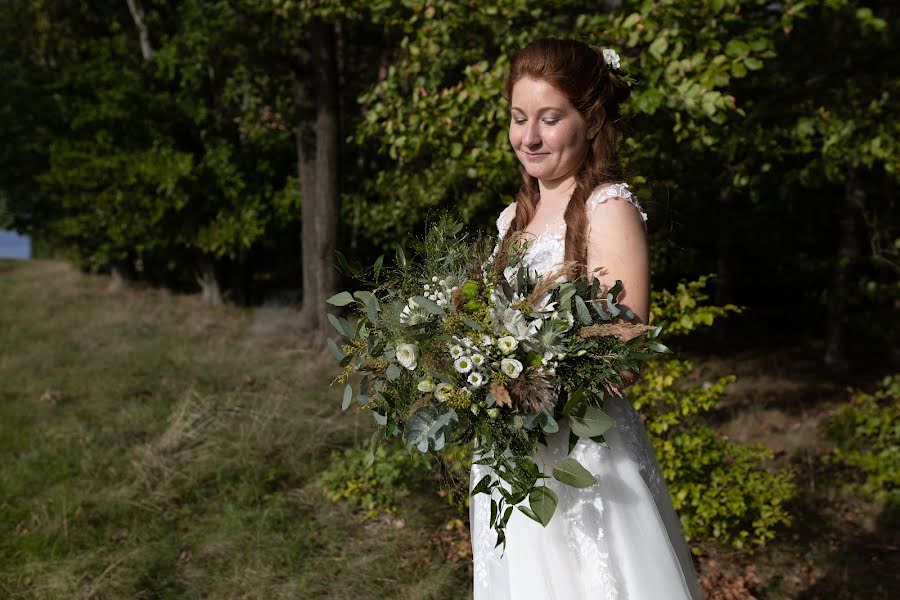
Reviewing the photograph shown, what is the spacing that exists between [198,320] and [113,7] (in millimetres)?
7674

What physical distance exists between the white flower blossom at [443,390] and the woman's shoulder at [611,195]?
0.77 meters

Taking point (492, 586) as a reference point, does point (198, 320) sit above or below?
below

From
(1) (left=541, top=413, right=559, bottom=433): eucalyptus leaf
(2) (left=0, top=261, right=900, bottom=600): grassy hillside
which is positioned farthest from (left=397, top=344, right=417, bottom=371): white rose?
(2) (left=0, top=261, right=900, bottom=600): grassy hillside

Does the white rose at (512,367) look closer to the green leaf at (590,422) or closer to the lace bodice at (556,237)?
the green leaf at (590,422)

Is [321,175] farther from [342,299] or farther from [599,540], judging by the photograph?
[599,540]

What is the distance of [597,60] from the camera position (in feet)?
7.38

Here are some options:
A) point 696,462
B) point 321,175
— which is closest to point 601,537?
point 696,462

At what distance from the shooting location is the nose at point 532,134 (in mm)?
2260

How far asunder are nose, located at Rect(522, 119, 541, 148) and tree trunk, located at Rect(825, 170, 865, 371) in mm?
7626

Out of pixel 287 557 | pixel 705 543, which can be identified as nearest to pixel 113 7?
pixel 287 557

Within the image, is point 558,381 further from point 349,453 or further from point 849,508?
point 849,508

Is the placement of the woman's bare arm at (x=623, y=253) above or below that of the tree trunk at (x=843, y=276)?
above

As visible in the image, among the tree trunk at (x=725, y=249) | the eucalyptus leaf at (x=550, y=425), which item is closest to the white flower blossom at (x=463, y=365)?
the eucalyptus leaf at (x=550, y=425)

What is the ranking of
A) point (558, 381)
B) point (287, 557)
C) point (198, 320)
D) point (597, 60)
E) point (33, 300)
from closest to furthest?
1. point (558, 381)
2. point (597, 60)
3. point (287, 557)
4. point (198, 320)
5. point (33, 300)
